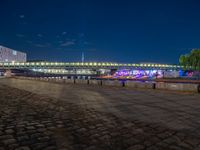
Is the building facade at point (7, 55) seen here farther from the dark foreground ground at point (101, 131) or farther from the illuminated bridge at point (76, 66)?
the dark foreground ground at point (101, 131)

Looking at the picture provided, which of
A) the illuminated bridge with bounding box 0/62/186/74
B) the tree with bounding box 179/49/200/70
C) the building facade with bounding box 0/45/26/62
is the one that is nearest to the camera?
the tree with bounding box 179/49/200/70

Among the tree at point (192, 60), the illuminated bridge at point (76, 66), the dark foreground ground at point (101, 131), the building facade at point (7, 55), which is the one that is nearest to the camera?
the dark foreground ground at point (101, 131)

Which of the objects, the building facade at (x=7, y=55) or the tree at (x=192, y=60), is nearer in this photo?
the tree at (x=192, y=60)

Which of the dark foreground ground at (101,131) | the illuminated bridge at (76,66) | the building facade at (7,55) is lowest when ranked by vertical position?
the dark foreground ground at (101,131)

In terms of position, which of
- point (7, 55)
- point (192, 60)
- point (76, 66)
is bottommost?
point (76, 66)

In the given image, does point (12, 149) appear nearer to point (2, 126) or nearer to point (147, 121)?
point (2, 126)

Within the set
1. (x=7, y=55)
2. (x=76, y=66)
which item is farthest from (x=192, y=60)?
(x=7, y=55)

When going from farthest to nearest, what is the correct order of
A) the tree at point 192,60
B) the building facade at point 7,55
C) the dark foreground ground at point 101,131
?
the building facade at point 7,55, the tree at point 192,60, the dark foreground ground at point 101,131

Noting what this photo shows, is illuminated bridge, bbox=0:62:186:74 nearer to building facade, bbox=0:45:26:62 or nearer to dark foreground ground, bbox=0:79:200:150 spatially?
building facade, bbox=0:45:26:62

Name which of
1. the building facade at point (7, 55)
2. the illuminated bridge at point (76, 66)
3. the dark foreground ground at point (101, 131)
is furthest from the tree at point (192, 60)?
the building facade at point (7, 55)

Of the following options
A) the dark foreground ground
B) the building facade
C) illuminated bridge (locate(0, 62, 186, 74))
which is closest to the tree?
the dark foreground ground

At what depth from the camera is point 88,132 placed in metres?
4.73

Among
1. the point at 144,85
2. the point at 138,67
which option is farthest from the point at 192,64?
the point at 138,67

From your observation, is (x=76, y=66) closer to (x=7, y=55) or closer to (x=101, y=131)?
(x=7, y=55)
